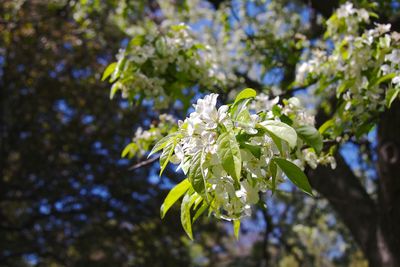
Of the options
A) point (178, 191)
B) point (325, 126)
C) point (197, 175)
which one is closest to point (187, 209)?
point (178, 191)

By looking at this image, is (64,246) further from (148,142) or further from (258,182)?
(258,182)

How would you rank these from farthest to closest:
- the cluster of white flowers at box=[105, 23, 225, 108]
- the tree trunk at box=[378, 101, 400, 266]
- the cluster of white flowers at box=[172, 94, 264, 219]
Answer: the tree trunk at box=[378, 101, 400, 266] < the cluster of white flowers at box=[105, 23, 225, 108] < the cluster of white flowers at box=[172, 94, 264, 219]

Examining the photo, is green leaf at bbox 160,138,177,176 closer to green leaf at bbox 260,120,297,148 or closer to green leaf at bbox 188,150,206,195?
green leaf at bbox 188,150,206,195

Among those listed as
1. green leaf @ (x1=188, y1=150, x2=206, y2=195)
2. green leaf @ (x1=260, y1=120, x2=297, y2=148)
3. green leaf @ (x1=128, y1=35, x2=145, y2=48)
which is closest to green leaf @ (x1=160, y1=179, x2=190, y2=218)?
green leaf @ (x1=188, y1=150, x2=206, y2=195)

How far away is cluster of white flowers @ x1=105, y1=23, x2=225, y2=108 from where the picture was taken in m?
2.57

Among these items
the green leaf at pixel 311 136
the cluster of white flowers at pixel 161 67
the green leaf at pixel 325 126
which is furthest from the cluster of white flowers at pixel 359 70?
the green leaf at pixel 311 136

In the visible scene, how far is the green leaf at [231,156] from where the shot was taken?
43.7 inches

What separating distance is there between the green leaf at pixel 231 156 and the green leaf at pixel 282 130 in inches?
4.7

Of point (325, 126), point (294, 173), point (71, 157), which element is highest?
point (294, 173)

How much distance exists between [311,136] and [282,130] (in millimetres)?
223

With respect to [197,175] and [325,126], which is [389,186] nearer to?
[325,126]

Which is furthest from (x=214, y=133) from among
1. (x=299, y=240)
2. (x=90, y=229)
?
(x=299, y=240)

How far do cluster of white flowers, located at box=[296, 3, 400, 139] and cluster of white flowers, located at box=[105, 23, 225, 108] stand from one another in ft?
2.11

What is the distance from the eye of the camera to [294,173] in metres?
1.23
